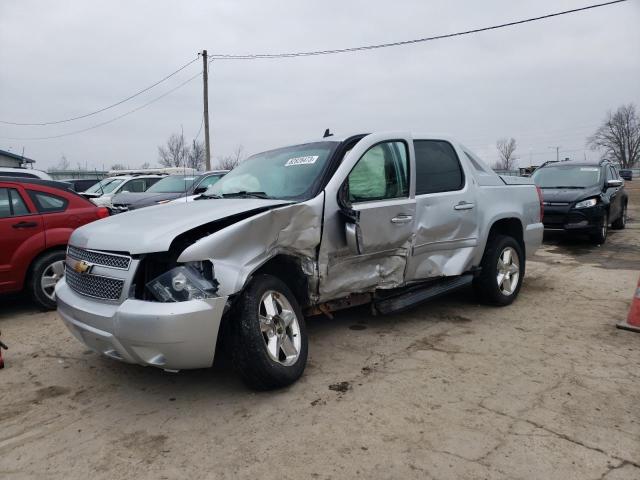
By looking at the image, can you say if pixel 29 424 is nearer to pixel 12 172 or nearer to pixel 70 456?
pixel 70 456

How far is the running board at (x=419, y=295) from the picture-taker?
14.0ft

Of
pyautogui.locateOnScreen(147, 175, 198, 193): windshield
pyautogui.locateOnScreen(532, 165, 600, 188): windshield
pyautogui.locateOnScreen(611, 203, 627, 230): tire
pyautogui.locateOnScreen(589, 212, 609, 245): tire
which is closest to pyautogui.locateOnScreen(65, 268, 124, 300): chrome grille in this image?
pyautogui.locateOnScreen(147, 175, 198, 193): windshield

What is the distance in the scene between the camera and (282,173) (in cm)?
415

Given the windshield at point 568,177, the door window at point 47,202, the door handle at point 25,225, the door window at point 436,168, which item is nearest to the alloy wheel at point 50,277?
the door handle at point 25,225

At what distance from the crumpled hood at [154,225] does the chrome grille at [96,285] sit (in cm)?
20

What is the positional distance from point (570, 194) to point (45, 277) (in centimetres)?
941

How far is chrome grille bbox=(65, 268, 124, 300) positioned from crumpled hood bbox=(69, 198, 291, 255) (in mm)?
203

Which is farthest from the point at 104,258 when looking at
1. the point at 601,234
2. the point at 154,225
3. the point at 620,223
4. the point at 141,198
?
the point at 620,223

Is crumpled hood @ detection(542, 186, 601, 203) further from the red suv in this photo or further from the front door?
the red suv

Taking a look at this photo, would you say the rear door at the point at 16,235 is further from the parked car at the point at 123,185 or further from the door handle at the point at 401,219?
the parked car at the point at 123,185

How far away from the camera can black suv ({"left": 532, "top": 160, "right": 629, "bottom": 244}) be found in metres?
9.36

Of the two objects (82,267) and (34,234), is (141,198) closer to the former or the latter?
(34,234)

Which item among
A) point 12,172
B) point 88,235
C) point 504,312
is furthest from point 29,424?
point 12,172

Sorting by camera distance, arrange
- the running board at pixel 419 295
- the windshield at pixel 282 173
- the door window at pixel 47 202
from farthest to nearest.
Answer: the door window at pixel 47 202, the running board at pixel 419 295, the windshield at pixel 282 173
